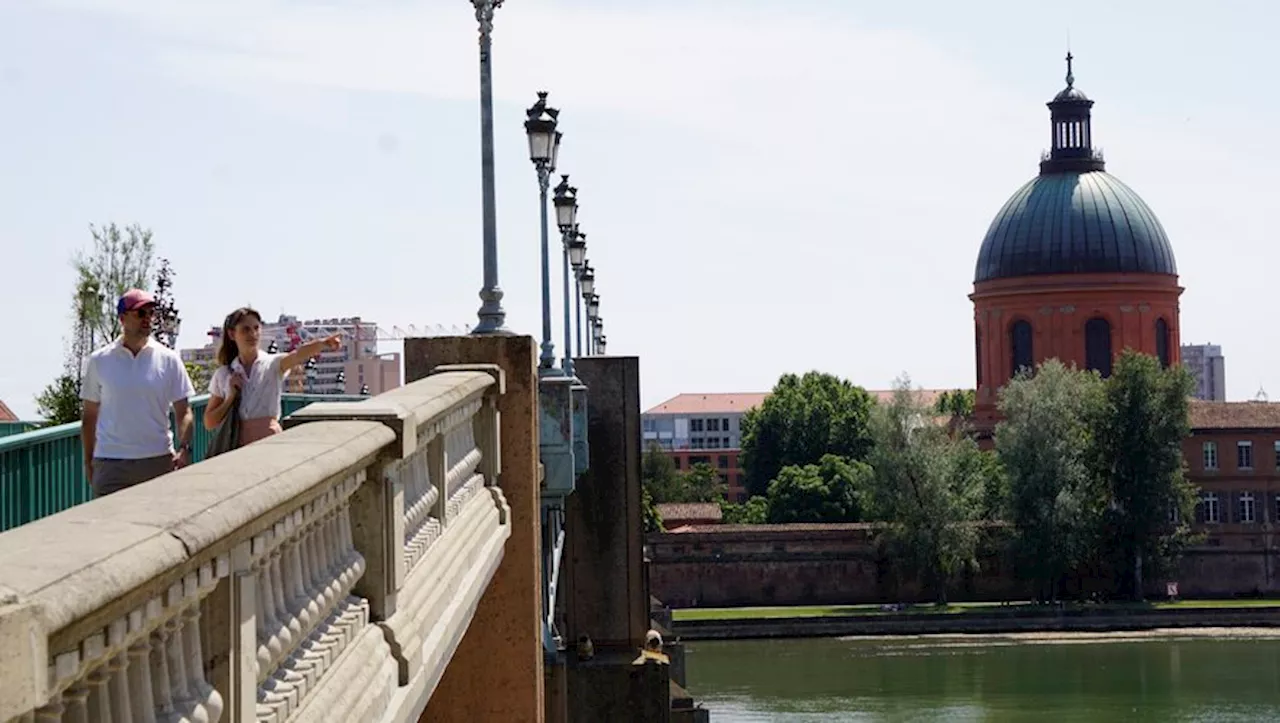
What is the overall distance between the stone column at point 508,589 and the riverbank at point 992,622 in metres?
62.9

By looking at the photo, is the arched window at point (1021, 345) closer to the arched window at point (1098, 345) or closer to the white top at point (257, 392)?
the arched window at point (1098, 345)

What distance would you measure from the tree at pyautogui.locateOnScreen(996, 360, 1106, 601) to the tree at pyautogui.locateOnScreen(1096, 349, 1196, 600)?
1.92 feet

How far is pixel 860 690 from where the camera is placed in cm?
5834

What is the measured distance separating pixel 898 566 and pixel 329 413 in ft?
251

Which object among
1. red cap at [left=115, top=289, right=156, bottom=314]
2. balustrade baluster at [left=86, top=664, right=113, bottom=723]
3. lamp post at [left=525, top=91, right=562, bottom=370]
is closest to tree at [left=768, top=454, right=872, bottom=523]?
lamp post at [left=525, top=91, right=562, bottom=370]

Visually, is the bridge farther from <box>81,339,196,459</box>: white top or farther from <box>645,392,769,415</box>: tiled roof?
<box>645,392,769,415</box>: tiled roof

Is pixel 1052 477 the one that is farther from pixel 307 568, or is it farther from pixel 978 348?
pixel 307 568

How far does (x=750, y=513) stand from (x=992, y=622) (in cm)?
2984

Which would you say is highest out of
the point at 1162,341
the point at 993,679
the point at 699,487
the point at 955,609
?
the point at 1162,341

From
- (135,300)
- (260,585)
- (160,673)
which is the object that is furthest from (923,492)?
(160,673)

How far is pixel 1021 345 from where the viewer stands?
97375mm

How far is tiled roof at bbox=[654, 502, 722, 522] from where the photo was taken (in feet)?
324

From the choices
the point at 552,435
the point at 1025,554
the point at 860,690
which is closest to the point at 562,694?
the point at 552,435

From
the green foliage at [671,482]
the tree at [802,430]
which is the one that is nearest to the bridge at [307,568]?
the tree at [802,430]
